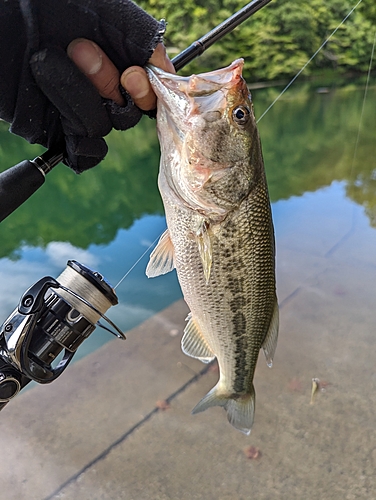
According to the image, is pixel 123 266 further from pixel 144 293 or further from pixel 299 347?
pixel 299 347

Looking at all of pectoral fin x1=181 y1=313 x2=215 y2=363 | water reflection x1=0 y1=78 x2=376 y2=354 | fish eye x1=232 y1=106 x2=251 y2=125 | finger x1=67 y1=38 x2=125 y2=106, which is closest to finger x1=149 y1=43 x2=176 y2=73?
finger x1=67 y1=38 x2=125 y2=106

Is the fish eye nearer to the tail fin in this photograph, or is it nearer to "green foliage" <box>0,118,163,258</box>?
the tail fin

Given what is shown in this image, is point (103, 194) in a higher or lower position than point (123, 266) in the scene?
lower

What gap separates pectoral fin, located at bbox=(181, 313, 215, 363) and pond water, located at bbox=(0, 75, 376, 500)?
1.06m

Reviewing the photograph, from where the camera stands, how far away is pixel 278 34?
93.4 feet

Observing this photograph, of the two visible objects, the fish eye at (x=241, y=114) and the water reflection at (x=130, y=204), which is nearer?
the fish eye at (x=241, y=114)

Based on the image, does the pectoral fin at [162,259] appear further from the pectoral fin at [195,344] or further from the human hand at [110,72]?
the human hand at [110,72]

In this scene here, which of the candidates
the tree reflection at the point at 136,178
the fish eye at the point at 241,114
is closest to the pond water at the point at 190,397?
the tree reflection at the point at 136,178

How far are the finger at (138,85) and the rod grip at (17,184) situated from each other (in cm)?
43

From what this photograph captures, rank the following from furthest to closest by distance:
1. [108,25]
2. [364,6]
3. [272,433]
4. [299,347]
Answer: [364,6] < [299,347] < [272,433] < [108,25]

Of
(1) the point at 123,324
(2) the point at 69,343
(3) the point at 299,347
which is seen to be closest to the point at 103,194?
(1) the point at 123,324

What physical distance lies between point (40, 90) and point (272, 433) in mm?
2271

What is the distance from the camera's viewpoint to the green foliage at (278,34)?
2505cm

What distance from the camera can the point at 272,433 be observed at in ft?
8.21
